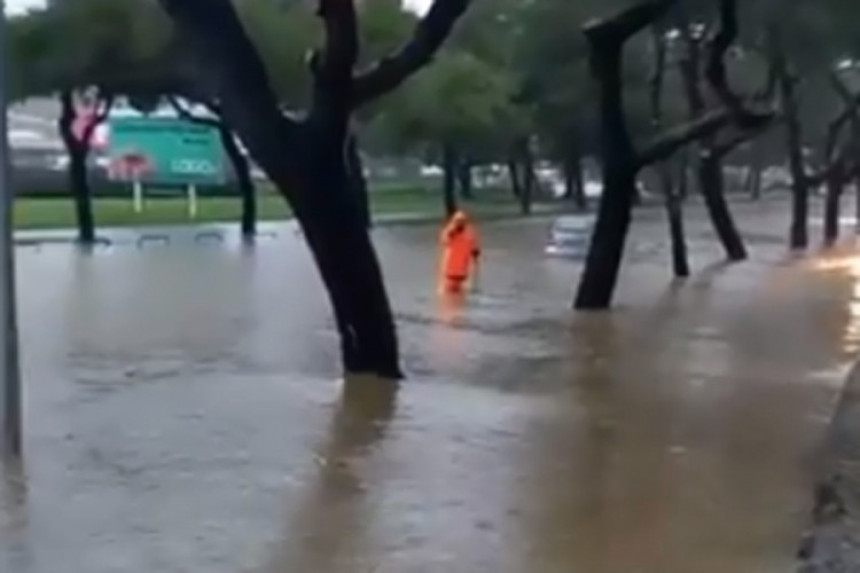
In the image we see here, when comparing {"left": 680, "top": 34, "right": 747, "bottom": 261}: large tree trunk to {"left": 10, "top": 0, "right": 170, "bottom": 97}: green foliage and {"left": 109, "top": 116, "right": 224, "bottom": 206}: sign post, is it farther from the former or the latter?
{"left": 109, "top": 116, "right": 224, "bottom": 206}: sign post

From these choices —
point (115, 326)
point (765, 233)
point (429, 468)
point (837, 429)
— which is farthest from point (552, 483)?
point (765, 233)

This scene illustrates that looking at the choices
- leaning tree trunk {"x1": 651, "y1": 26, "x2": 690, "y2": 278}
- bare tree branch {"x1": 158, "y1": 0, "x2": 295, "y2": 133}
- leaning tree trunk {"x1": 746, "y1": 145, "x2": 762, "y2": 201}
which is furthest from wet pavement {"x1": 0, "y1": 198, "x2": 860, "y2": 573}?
leaning tree trunk {"x1": 746, "y1": 145, "x2": 762, "y2": 201}

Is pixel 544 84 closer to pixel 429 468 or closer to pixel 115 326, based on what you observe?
pixel 115 326

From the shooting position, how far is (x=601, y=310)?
93.5 ft

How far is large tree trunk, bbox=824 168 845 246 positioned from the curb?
36116 mm

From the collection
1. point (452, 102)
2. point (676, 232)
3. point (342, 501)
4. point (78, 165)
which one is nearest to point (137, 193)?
point (452, 102)

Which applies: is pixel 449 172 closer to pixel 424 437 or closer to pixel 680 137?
pixel 680 137

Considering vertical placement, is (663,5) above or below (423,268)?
above

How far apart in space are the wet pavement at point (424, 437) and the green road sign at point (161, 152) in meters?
47.6

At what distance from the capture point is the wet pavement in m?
10.9

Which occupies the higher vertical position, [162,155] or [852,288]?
[162,155]

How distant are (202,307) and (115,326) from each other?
3610mm

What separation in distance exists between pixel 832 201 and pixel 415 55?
37.8m

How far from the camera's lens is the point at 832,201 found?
54.4 m
